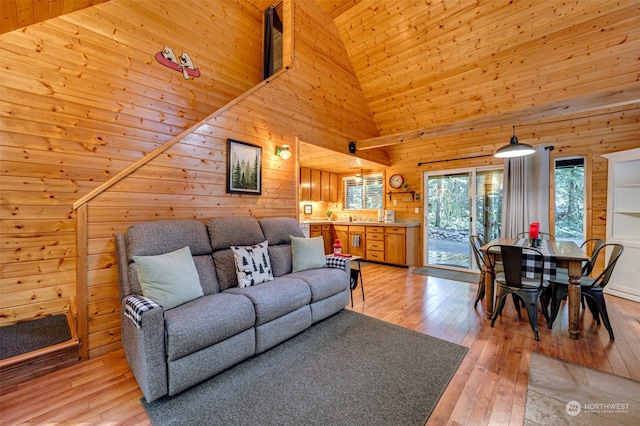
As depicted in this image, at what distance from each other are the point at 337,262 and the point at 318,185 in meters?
3.42

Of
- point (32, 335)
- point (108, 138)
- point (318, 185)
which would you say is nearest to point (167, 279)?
point (32, 335)

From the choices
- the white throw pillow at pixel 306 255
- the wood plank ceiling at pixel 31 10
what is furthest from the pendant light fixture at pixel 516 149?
the wood plank ceiling at pixel 31 10

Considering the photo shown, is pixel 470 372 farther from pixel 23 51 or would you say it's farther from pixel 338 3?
pixel 338 3

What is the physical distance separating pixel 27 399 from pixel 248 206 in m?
2.36

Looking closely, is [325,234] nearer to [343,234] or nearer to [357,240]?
[343,234]

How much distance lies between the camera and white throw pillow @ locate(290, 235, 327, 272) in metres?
3.05

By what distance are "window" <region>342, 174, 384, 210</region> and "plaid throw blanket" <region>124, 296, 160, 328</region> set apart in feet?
17.4

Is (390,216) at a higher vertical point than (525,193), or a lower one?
lower

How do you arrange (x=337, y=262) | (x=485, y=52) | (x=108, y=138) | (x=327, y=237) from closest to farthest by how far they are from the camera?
(x=108, y=138), (x=337, y=262), (x=485, y=52), (x=327, y=237)

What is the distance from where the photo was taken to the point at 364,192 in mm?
6598

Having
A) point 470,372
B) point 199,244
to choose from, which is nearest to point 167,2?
point 199,244

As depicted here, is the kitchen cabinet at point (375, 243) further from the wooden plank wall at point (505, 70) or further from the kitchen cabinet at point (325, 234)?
the wooden plank wall at point (505, 70)

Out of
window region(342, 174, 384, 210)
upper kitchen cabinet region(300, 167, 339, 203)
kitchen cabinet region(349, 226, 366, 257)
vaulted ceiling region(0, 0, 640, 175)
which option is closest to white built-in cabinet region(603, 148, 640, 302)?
vaulted ceiling region(0, 0, 640, 175)

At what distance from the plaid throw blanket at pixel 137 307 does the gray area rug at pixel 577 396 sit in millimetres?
2379
